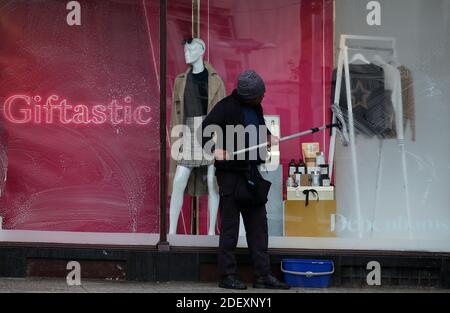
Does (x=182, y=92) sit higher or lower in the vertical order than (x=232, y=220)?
higher

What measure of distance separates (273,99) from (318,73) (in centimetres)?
51

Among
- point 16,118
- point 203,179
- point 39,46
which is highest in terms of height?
point 39,46

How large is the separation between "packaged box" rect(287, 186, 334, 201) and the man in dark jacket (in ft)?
2.79

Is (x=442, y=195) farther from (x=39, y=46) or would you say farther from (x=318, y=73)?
(x=39, y=46)

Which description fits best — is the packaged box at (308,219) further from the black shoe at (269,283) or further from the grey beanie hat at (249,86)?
the grey beanie hat at (249,86)

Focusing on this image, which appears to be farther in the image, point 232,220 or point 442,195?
point 442,195

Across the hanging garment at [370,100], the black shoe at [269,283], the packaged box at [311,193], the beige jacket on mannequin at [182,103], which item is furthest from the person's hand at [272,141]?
the black shoe at [269,283]

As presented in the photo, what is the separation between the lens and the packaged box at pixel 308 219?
9.02m

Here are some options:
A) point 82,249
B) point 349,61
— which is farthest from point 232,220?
point 349,61

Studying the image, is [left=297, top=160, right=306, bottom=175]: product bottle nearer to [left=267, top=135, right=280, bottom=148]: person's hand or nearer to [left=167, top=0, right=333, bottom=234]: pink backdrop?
[left=167, top=0, right=333, bottom=234]: pink backdrop

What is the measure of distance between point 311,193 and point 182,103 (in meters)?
1.54

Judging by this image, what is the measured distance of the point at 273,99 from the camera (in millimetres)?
9234

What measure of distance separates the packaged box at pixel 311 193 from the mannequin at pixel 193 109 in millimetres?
726

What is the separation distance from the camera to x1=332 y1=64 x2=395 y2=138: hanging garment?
921 cm
